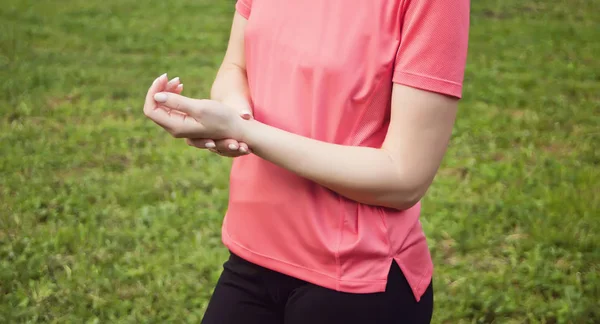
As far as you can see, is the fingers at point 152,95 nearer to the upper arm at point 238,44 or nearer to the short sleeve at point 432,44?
the upper arm at point 238,44

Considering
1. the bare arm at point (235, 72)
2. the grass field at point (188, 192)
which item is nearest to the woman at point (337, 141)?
the bare arm at point (235, 72)

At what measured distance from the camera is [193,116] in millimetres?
1567

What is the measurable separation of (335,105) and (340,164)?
0.13 m

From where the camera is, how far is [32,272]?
4.05 metres

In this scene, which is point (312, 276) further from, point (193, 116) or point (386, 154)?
point (193, 116)

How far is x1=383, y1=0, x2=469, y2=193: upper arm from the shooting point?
1.47m

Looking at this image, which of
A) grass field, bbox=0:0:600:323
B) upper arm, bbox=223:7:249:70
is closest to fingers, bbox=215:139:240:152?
upper arm, bbox=223:7:249:70

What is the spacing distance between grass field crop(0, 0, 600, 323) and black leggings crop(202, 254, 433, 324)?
1.96 m

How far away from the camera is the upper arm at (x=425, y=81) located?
1470mm

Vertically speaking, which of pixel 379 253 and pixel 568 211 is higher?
pixel 379 253

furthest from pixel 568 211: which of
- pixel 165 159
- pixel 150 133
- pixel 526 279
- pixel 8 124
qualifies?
pixel 8 124

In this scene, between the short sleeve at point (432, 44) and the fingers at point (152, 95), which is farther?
the fingers at point (152, 95)

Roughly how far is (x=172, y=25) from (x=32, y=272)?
244 inches

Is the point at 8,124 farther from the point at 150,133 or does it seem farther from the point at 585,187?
the point at 585,187
